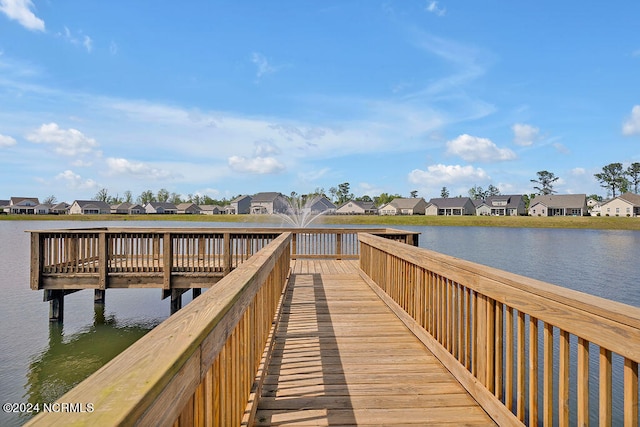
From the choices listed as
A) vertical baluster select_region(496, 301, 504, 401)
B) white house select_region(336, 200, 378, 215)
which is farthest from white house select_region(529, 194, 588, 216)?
vertical baluster select_region(496, 301, 504, 401)

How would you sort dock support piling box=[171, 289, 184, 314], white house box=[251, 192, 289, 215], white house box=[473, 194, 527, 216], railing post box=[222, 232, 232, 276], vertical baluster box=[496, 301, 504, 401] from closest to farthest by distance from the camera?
vertical baluster box=[496, 301, 504, 401]
railing post box=[222, 232, 232, 276]
dock support piling box=[171, 289, 184, 314]
white house box=[473, 194, 527, 216]
white house box=[251, 192, 289, 215]

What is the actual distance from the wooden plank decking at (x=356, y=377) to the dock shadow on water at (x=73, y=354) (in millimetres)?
4941

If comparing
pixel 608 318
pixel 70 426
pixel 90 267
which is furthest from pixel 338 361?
pixel 90 267

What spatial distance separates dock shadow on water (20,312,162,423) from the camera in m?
6.70

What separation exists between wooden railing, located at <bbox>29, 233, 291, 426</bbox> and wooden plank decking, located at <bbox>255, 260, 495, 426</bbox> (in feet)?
2.18

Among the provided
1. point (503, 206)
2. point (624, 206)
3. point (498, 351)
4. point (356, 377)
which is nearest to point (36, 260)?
point (356, 377)

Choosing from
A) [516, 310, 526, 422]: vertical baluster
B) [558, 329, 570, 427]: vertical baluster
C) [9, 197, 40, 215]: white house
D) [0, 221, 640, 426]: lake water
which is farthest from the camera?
[9, 197, 40, 215]: white house

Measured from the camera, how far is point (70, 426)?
2.11 feet

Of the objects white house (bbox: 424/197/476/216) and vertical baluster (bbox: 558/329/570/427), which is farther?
white house (bbox: 424/197/476/216)

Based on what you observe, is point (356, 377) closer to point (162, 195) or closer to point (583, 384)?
point (583, 384)

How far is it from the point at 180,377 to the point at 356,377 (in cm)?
261

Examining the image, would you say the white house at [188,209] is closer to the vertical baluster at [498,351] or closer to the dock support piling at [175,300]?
the dock support piling at [175,300]

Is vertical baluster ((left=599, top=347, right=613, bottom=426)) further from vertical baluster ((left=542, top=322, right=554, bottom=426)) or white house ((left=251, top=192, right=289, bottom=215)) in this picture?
white house ((left=251, top=192, right=289, bottom=215))

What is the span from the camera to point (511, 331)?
2250 mm
